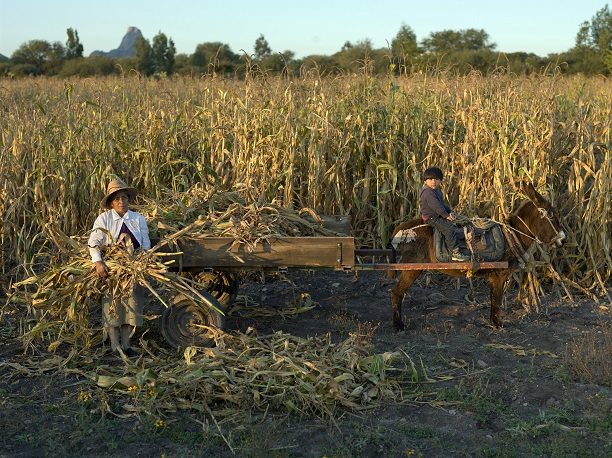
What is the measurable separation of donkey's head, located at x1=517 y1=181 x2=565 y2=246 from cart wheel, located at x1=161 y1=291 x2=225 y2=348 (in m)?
2.92

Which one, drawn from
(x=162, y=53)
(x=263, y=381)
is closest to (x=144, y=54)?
(x=162, y=53)

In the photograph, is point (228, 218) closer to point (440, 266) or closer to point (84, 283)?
point (84, 283)

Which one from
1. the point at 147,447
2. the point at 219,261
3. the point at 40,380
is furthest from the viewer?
the point at 219,261

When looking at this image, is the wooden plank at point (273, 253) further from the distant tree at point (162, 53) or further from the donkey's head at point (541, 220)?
the distant tree at point (162, 53)

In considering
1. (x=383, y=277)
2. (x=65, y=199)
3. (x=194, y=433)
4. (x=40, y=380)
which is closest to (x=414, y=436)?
(x=194, y=433)

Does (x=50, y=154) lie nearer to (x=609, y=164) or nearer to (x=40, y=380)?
(x=40, y=380)

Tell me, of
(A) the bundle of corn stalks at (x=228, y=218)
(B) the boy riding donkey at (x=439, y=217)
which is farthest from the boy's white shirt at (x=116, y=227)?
(B) the boy riding donkey at (x=439, y=217)

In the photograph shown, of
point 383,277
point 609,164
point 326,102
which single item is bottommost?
point 383,277

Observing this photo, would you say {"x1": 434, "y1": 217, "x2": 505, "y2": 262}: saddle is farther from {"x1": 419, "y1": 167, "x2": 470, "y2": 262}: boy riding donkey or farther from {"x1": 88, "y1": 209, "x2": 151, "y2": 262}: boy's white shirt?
{"x1": 88, "y1": 209, "x2": 151, "y2": 262}: boy's white shirt

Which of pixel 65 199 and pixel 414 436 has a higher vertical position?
pixel 65 199

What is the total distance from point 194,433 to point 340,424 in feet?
2.98

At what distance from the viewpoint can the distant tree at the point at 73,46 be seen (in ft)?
143

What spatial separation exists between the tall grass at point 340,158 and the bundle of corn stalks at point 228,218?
113 cm

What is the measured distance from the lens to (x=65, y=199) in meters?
7.93
